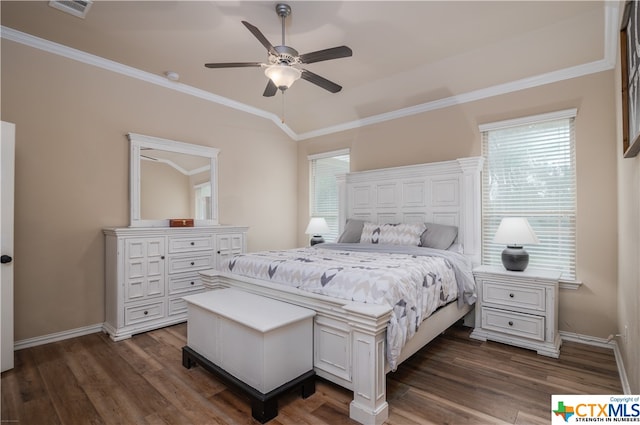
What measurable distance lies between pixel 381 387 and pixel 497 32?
3.20 m

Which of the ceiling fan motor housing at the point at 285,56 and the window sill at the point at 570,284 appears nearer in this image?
the ceiling fan motor housing at the point at 285,56

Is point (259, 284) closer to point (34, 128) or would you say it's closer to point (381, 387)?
point (381, 387)

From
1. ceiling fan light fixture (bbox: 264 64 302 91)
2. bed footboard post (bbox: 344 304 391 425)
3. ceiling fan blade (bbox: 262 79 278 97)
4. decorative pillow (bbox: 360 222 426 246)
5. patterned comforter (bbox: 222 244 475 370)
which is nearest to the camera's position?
bed footboard post (bbox: 344 304 391 425)

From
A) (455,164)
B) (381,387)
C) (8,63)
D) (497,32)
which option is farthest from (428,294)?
(8,63)

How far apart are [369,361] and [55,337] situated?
127 inches

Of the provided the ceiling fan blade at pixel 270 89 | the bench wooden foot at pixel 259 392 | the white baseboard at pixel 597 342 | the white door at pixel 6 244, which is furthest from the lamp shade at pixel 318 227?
the white door at pixel 6 244

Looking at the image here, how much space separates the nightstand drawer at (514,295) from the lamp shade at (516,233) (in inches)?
16.1

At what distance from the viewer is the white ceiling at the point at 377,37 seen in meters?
2.69

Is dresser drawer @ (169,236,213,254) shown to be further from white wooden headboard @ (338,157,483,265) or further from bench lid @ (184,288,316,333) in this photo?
white wooden headboard @ (338,157,483,265)

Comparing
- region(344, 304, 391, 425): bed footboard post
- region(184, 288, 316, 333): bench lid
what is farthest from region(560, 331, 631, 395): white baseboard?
region(184, 288, 316, 333): bench lid

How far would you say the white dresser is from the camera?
3.26 meters

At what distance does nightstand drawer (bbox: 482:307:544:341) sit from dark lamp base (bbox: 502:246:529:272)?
0.43 m

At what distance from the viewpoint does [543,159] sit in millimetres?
3332

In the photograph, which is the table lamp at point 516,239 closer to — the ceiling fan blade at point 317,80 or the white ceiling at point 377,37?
the white ceiling at point 377,37
